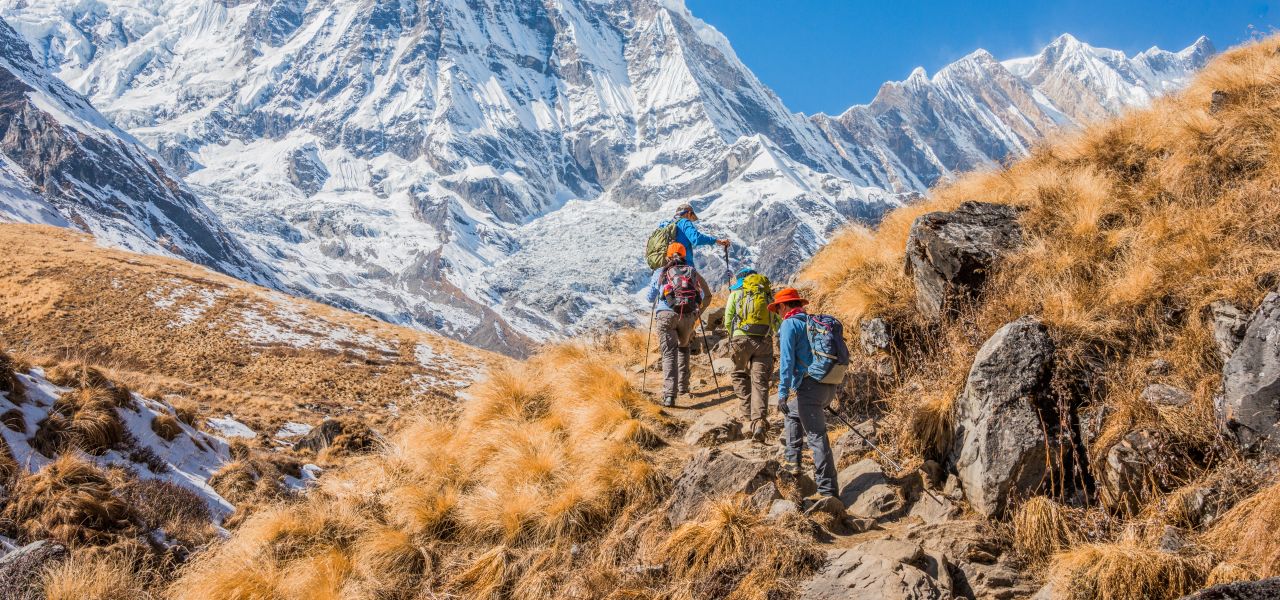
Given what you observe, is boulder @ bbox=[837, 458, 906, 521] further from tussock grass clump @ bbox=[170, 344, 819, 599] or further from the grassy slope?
tussock grass clump @ bbox=[170, 344, 819, 599]

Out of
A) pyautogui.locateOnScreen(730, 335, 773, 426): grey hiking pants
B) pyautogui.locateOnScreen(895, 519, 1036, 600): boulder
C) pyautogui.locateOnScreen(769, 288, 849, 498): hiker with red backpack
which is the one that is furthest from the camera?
pyautogui.locateOnScreen(730, 335, 773, 426): grey hiking pants

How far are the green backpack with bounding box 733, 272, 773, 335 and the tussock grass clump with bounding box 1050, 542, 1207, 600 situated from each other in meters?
3.94

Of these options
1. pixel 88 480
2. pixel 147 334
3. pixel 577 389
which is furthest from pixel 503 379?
pixel 147 334

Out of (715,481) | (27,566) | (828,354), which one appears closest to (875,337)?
(828,354)

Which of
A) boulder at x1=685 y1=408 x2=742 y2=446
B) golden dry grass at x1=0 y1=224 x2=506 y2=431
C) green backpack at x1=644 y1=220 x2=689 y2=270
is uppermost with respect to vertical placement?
green backpack at x1=644 y1=220 x2=689 y2=270

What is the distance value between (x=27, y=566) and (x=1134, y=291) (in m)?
9.63

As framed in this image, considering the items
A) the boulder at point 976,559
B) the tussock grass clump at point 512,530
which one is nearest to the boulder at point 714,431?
the tussock grass clump at point 512,530

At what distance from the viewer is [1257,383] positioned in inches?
155

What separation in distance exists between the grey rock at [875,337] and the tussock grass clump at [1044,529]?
2731 millimetres

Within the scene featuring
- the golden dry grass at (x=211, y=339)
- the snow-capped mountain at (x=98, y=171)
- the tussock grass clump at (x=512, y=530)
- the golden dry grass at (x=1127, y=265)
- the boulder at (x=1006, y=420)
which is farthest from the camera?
the snow-capped mountain at (x=98, y=171)

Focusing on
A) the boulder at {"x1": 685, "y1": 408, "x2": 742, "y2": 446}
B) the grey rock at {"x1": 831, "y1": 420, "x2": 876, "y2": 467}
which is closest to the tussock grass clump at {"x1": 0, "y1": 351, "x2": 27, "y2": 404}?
the boulder at {"x1": 685, "y1": 408, "x2": 742, "y2": 446}

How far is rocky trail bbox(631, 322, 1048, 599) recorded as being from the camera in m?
4.15

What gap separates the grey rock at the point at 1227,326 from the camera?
4496 mm

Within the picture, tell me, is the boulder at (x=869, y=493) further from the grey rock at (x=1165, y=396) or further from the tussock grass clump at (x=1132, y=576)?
the grey rock at (x=1165, y=396)
